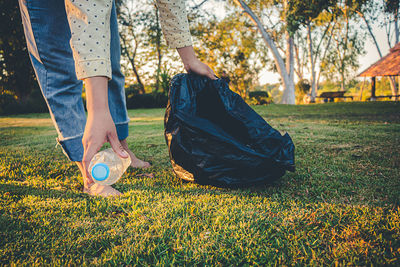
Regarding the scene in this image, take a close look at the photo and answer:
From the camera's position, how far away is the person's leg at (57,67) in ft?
4.34

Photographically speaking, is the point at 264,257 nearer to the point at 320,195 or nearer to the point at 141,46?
the point at 320,195

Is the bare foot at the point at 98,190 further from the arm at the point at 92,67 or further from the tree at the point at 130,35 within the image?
the tree at the point at 130,35

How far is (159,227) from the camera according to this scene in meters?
0.98

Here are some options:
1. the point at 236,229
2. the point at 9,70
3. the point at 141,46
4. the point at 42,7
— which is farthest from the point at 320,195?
the point at 141,46

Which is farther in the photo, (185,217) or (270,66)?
(270,66)

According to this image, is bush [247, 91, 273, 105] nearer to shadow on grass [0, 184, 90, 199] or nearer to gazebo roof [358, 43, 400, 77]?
gazebo roof [358, 43, 400, 77]

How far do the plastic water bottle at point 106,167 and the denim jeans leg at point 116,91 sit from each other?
2.06ft

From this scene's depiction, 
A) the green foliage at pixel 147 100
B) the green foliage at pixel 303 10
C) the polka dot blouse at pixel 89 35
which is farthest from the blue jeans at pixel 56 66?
the green foliage at pixel 147 100

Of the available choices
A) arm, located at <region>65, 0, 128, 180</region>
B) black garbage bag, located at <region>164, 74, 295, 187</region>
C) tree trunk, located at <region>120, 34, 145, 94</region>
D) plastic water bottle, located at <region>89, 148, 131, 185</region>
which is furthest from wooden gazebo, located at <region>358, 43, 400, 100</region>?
tree trunk, located at <region>120, 34, 145, 94</region>

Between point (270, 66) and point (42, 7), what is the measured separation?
1030 inches

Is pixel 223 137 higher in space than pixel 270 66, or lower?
lower

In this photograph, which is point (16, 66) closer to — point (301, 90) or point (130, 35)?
point (130, 35)

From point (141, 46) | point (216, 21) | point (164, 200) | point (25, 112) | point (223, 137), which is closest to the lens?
point (164, 200)

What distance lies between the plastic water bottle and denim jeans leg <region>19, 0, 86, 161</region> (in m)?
0.33
